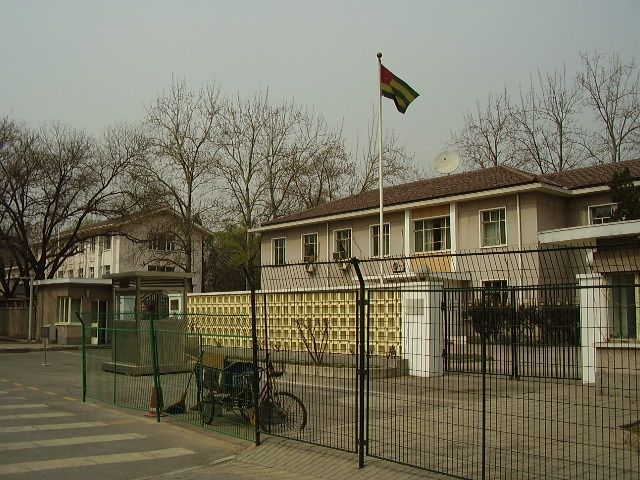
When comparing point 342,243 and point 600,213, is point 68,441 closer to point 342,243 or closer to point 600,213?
point 600,213

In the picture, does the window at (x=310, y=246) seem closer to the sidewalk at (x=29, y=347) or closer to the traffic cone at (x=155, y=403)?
the sidewalk at (x=29, y=347)

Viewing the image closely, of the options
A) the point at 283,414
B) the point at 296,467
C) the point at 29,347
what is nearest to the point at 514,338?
the point at 296,467

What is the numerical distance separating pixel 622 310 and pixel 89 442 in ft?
24.7

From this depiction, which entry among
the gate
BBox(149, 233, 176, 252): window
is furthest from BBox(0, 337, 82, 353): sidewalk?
the gate

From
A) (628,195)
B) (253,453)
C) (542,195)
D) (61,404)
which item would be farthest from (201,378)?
(542,195)

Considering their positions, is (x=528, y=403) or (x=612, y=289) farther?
(x=528, y=403)

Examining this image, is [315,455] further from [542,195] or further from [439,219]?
[439,219]

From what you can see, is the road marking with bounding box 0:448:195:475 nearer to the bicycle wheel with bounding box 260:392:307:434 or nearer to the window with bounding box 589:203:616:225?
the bicycle wheel with bounding box 260:392:307:434

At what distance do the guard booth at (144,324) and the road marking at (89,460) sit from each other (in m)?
2.36

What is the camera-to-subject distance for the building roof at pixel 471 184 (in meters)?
28.1

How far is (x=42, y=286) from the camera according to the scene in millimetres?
38781

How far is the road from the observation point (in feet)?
28.2

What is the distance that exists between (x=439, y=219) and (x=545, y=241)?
15.8m

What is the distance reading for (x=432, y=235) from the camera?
31500 millimetres
